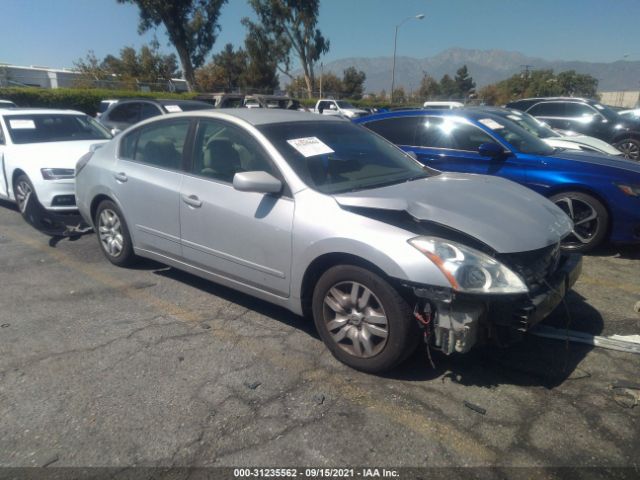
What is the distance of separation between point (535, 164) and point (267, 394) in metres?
4.26

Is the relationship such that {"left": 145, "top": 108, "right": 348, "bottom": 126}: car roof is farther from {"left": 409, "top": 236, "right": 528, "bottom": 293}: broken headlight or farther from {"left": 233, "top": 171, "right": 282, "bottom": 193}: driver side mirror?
{"left": 409, "top": 236, "right": 528, "bottom": 293}: broken headlight

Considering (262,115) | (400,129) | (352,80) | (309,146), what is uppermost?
(262,115)

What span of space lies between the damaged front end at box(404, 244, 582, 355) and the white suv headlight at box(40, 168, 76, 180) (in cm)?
527

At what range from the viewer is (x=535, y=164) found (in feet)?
18.5

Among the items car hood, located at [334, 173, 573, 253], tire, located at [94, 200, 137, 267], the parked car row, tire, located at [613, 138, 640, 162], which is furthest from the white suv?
tire, located at [613, 138, 640, 162]

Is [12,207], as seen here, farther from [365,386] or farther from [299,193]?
[365,386]

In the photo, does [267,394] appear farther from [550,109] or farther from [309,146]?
[550,109]

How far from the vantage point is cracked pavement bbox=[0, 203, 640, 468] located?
2.44 metres

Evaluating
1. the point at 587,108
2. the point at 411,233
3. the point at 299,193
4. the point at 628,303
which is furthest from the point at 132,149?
the point at 587,108

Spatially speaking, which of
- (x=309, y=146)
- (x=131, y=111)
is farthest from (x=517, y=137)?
(x=131, y=111)

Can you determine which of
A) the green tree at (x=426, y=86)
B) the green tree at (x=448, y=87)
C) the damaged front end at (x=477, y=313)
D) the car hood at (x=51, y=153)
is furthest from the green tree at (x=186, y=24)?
the green tree at (x=448, y=87)

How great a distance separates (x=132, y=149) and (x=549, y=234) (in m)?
3.70

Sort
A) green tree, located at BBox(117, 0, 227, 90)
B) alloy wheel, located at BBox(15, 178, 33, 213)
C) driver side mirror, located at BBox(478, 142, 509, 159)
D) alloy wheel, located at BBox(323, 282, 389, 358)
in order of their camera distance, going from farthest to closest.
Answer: green tree, located at BBox(117, 0, 227, 90) → alloy wheel, located at BBox(15, 178, 33, 213) → driver side mirror, located at BBox(478, 142, 509, 159) → alloy wheel, located at BBox(323, 282, 389, 358)

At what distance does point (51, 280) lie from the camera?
477cm
